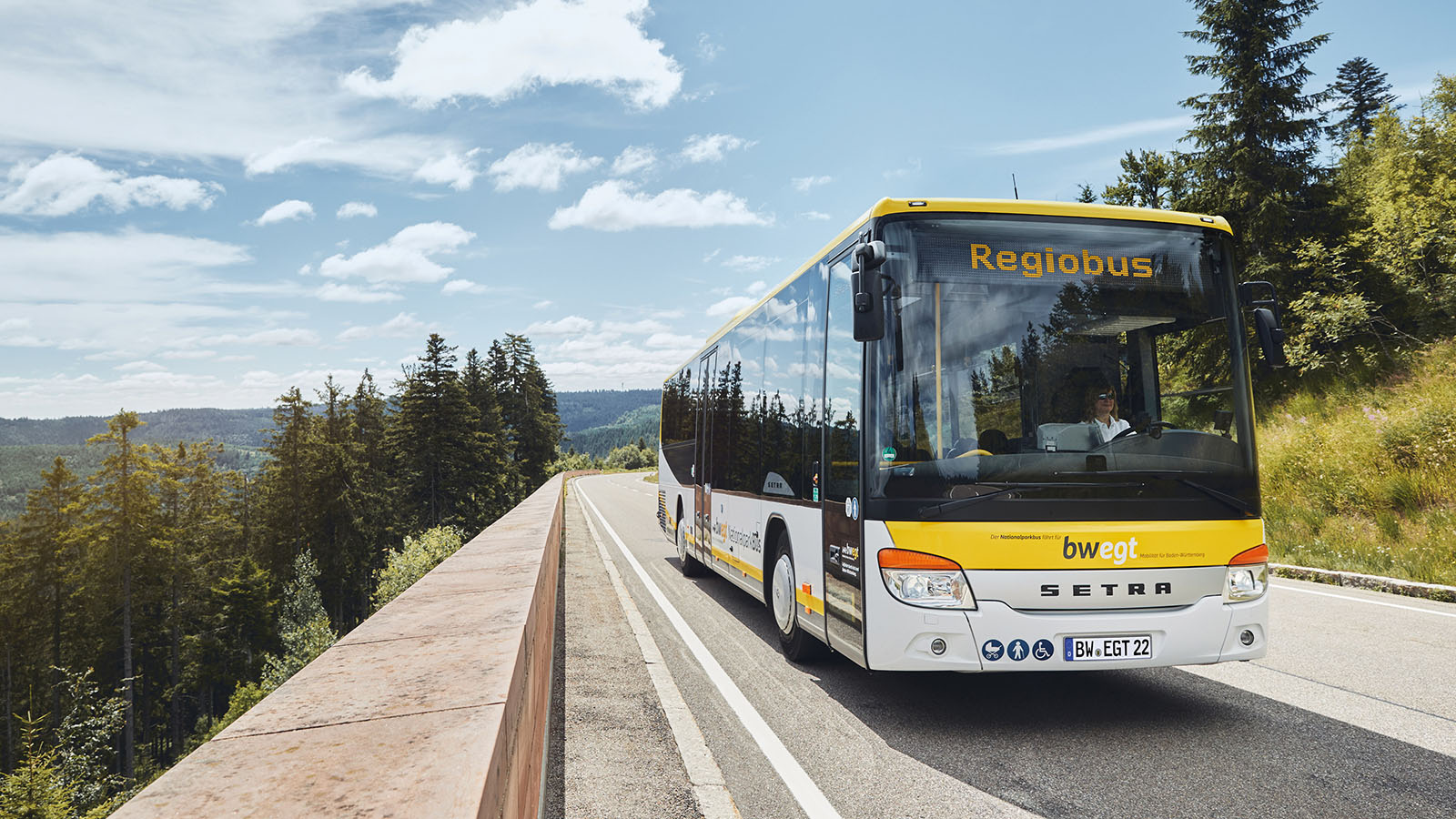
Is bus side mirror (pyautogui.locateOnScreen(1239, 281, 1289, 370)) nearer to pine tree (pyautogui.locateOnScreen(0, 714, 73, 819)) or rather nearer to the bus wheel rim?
the bus wheel rim

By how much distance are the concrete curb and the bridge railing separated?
33.2 feet

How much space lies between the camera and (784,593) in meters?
7.49

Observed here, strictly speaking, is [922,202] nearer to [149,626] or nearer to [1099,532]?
[1099,532]

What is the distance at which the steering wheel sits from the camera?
18.0 ft

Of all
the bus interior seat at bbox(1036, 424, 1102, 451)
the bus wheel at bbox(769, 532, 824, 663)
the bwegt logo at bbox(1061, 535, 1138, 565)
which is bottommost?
the bus wheel at bbox(769, 532, 824, 663)

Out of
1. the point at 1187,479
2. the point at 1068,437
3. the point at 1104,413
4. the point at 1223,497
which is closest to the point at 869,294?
the point at 1068,437

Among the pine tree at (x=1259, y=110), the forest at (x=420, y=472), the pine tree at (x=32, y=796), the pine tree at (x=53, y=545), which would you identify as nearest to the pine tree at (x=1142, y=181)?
the forest at (x=420, y=472)

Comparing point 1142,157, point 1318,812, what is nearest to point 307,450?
point 1142,157

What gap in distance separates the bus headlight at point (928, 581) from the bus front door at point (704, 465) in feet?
18.8

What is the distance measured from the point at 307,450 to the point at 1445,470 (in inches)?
2570

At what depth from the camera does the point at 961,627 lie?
199 inches

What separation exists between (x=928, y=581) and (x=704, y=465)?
21.2ft

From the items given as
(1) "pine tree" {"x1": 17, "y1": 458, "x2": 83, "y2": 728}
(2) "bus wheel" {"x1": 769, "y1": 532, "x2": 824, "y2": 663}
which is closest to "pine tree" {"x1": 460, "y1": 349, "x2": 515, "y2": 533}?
(1) "pine tree" {"x1": 17, "y1": 458, "x2": 83, "y2": 728}

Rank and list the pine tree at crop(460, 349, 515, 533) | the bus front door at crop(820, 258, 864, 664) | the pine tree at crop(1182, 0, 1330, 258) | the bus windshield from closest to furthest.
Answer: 1. the bus windshield
2. the bus front door at crop(820, 258, 864, 664)
3. the pine tree at crop(1182, 0, 1330, 258)
4. the pine tree at crop(460, 349, 515, 533)
